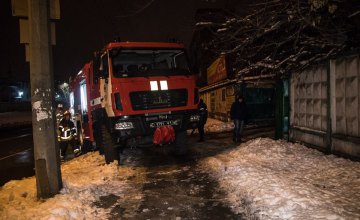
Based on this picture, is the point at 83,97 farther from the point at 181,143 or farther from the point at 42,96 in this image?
the point at 42,96

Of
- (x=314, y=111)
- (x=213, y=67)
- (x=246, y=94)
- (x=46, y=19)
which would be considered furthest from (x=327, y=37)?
(x=213, y=67)

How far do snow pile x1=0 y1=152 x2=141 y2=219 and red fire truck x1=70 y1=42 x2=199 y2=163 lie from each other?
1.08 metres

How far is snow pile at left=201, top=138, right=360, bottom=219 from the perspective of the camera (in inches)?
204

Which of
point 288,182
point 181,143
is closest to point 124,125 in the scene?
point 181,143

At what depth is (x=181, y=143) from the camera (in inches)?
414

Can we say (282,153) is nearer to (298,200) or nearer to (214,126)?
(298,200)

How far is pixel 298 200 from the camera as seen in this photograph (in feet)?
17.9

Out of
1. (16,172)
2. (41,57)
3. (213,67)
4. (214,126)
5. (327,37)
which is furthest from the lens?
(213,67)

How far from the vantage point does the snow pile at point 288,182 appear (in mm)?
5191

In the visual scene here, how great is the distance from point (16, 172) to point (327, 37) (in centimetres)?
932

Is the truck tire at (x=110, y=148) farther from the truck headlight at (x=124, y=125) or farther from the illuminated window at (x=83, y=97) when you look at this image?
the illuminated window at (x=83, y=97)

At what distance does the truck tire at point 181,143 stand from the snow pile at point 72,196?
199 cm

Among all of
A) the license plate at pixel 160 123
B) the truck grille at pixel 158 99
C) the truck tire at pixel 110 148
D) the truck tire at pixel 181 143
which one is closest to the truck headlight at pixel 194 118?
the truck grille at pixel 158 99

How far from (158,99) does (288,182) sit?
13.4 feet
